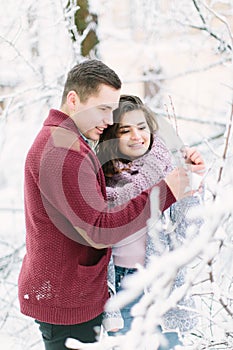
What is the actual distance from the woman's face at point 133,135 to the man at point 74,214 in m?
0.18

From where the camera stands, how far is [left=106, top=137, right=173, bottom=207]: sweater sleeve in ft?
5.95

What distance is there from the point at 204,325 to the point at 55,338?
53 cm

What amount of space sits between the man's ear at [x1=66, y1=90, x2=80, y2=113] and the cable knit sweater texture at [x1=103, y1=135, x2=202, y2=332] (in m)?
0.32

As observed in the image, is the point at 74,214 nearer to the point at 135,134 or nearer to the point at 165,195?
the point at 165,195

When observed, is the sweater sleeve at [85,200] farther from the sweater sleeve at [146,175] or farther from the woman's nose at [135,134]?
the woman's nose at [135,134]

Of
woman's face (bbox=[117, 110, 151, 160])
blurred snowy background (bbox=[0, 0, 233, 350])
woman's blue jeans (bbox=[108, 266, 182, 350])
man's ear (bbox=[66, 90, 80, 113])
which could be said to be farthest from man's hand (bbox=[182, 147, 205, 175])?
blurred snowy background (bbox=[0, 0, 233, 350])

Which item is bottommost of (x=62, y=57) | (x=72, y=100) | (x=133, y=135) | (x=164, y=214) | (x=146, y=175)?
(x=164, y=214)

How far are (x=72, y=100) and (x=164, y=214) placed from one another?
1.73ft

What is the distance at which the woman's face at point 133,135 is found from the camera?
1931 millimetres

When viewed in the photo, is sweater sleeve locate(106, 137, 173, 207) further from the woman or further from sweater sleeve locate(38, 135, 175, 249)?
sweater sleeve locate(38, 135, 175, 249)

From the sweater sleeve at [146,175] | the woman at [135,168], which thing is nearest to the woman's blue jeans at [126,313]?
the woman at [135,168]

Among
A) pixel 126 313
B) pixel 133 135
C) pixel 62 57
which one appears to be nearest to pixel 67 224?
pixel 133 135

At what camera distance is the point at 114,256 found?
2010 mm

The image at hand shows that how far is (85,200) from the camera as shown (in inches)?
61.4
